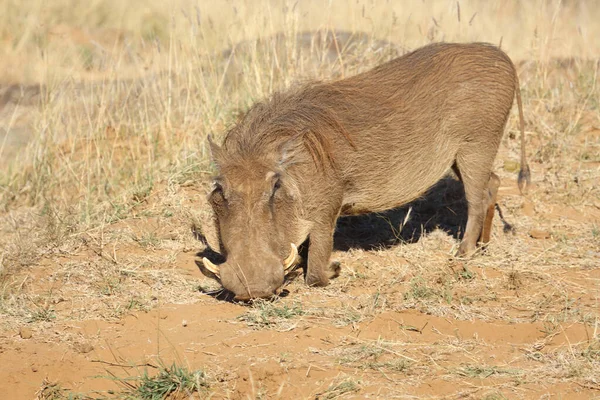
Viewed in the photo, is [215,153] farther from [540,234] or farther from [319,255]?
[540,234]

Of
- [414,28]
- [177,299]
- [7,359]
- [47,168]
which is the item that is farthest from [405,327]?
[414,28]

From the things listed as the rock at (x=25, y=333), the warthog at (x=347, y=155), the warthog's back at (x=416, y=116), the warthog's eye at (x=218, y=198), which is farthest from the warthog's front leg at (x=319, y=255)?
the rock at (x=25, y=333)

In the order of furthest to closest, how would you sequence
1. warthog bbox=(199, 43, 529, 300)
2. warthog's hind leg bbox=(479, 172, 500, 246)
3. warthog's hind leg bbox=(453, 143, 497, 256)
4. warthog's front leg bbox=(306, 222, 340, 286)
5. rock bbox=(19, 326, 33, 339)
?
1. warthog's hind leg bbox=(479, 172, 500, 246)
2. warthog's hind leg bbox=(453, 143, 497, 256)
3. warthog's front leg bbox=(306, 222, 340, 286)
4. warthog bbox=(199, 43, 529, 300)
5. rock bbox=(19, 326, 33, 339)

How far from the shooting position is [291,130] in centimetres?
409

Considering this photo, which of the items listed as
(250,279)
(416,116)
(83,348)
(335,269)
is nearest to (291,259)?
(250,279)

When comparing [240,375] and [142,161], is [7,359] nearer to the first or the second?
Result: [240,375]

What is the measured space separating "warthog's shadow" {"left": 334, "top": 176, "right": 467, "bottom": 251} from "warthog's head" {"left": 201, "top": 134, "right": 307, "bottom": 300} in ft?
3.44

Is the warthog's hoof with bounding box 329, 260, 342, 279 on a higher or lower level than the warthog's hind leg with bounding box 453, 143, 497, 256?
lower

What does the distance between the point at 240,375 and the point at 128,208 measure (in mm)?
2232

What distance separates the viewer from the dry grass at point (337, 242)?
333 cm

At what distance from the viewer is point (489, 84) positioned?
4.64 meters

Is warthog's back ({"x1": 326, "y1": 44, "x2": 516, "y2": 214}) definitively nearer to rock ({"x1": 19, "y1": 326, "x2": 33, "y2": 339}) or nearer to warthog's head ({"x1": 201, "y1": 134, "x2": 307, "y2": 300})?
warthog's head ({"x1": 201, "y1": 134, "x2": 307, "y2": 300})

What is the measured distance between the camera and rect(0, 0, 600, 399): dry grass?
10.9 feet

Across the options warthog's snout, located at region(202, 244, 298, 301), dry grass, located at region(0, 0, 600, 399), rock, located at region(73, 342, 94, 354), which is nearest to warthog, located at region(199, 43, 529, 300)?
warthog's snout, located at region(202, 244, 298, 301)
